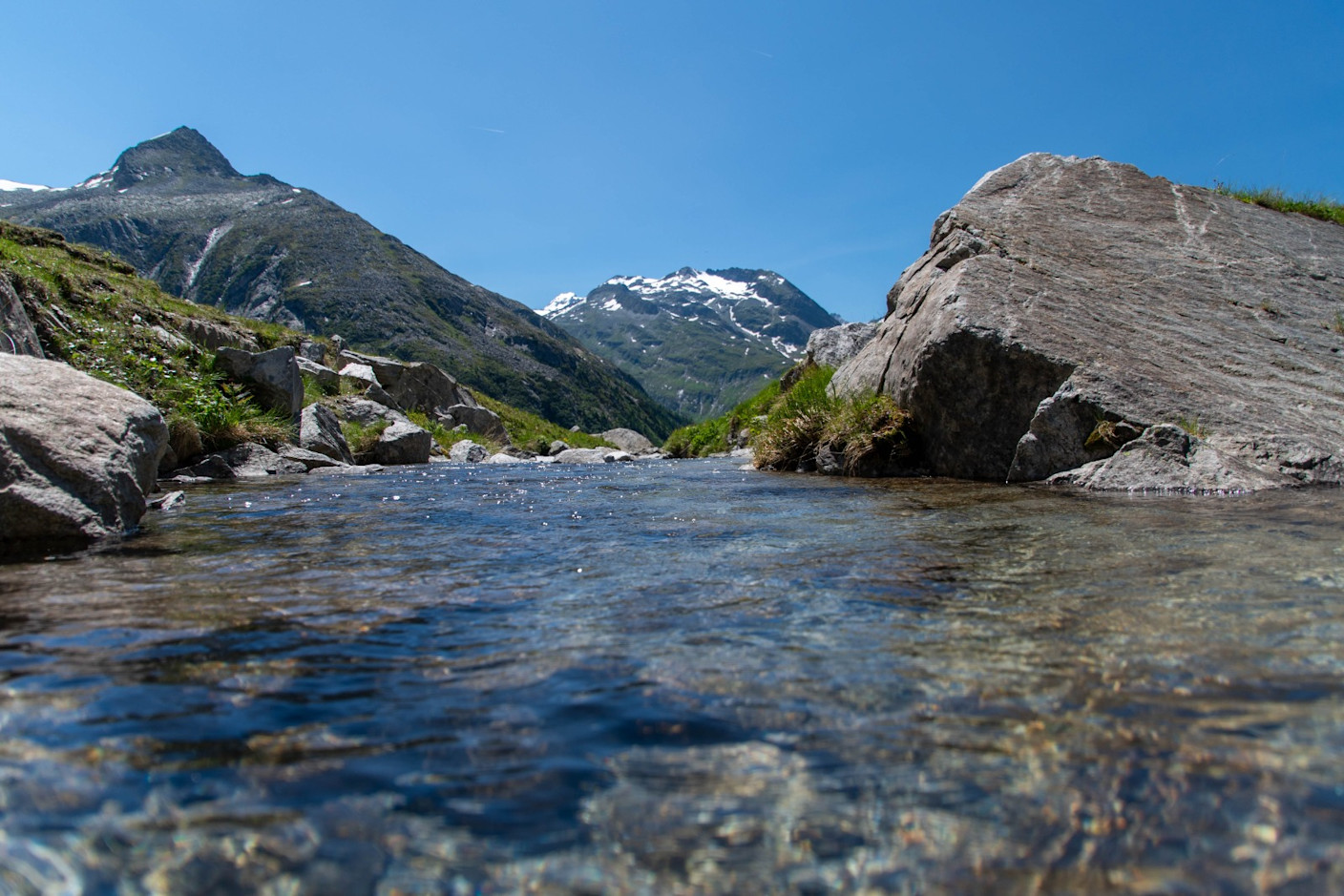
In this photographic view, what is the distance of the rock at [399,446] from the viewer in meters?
18.9

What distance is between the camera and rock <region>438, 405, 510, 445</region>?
111 ft

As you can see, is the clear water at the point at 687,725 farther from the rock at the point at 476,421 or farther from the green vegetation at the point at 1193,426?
the rock at the point at 476,421

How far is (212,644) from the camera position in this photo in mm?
2754

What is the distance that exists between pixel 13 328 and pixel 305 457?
224 inches

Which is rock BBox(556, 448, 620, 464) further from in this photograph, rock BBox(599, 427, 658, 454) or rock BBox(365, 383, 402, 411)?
rock BBox(599, 427, 658, 454)

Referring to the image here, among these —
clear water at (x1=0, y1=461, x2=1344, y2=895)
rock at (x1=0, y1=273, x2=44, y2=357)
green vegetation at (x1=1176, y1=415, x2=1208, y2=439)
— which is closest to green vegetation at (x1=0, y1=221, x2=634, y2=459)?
rock at (x1=0, y1=273, x2=44, y2=357)

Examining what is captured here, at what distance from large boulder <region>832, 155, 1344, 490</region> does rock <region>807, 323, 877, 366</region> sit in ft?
30.2

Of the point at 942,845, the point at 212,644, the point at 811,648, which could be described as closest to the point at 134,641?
the point at 212,644

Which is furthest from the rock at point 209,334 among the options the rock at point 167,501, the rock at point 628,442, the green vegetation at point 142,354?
the rock at point 628,442

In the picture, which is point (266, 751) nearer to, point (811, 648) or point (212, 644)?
point (212, 644)

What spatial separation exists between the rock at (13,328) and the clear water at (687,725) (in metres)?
6.73

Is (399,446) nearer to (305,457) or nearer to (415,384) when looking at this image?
(305,457)

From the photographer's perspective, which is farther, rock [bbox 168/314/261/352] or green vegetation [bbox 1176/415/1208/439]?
rock [bbox 168/314/261/352]

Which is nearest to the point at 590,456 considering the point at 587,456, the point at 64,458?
the point at 587,456
